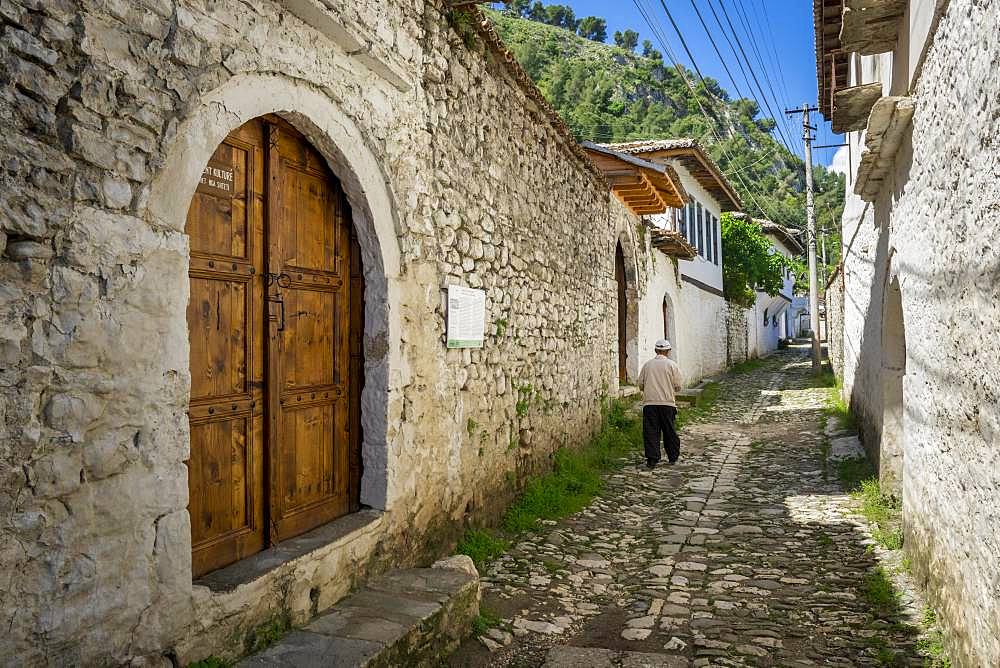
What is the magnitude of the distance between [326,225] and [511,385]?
2685mm

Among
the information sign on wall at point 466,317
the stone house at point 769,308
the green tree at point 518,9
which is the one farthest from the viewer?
the green tree at point 518,9

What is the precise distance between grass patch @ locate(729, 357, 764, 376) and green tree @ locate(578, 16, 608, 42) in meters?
73.8

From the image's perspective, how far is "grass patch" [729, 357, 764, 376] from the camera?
2221 centimetres

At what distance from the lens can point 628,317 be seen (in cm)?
1265

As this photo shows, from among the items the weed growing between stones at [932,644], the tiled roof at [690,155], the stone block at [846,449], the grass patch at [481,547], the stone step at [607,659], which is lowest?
the stone step at [607,659]

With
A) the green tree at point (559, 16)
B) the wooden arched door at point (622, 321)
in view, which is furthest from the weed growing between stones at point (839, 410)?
the green tree at point (559, 16)

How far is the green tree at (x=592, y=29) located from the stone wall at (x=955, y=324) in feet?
304

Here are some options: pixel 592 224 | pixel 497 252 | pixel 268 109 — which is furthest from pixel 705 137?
pixel 268 109

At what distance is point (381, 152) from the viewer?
4.07m

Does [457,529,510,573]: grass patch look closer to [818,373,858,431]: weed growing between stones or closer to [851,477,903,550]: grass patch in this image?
[851,477,903,550]: grass patch

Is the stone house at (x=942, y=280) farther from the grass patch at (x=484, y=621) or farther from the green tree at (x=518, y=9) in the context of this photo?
the green tree at (x=518, y=9)

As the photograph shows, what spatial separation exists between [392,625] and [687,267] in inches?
608

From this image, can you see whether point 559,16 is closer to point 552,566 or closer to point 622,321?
point 622,321

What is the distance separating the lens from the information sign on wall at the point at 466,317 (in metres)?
4.91
